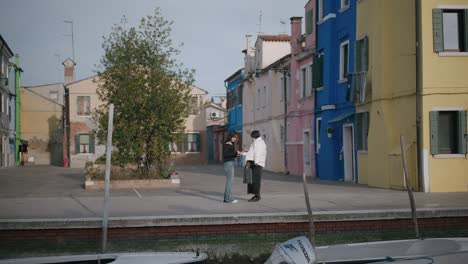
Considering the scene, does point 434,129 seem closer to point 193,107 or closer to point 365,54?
point 365,54

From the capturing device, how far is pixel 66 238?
38.2 ft

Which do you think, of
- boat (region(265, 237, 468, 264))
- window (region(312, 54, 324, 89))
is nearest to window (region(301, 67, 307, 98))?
window (region(312, 54, 324, 89))

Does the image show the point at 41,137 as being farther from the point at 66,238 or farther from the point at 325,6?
the point at 66,238

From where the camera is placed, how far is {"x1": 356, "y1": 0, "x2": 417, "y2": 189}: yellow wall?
19844 millimetres

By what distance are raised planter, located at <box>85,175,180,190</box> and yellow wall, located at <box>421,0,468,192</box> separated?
9443 mm

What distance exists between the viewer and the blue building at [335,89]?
81.6 feet

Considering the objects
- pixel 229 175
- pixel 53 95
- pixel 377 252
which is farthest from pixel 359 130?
pixel 53 95

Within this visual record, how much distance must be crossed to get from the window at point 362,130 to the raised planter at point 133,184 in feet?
23.5

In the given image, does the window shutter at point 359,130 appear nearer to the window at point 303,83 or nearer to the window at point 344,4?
the window at point 344,4

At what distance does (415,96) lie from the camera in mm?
19375

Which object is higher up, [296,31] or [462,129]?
[296,31]

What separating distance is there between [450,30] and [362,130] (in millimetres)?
5433

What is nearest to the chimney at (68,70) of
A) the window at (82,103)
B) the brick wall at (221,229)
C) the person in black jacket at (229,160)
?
the window at (82,103)

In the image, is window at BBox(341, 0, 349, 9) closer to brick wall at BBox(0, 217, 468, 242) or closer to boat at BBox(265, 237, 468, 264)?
brick wall at BBox(0, 217, 468, 242)
